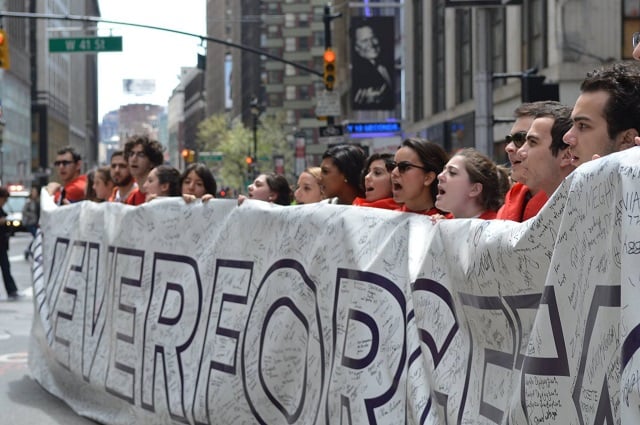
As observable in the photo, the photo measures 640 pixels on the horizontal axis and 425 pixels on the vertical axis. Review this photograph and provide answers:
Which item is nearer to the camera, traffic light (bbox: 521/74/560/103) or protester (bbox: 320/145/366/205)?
protester (bbox: 320/145/366/205)

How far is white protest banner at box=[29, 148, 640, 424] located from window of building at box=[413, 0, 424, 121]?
35.6 meters

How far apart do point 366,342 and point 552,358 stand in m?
1.79

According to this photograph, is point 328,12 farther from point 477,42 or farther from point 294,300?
point 294,300

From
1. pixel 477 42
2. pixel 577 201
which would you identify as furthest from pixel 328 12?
pixel 577 201

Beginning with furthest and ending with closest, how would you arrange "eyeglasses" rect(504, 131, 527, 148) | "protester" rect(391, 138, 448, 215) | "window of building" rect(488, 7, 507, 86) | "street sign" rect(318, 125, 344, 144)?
"window of building" rect(488, 7, 507, 86), "street sign" rect(318, 125, 344, 144), "protester" rect(391, 138, 448, 215), "eyeglasses" rect(504, 131, 527, 148)

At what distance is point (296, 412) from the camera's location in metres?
6.36

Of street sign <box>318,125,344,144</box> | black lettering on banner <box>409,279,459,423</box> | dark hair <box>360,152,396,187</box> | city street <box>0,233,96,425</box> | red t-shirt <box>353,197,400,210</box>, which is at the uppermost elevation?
street sign <box>318,125,344,144</box>

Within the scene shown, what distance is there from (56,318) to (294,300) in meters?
4.10

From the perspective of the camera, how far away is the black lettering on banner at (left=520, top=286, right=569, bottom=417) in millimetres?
3877

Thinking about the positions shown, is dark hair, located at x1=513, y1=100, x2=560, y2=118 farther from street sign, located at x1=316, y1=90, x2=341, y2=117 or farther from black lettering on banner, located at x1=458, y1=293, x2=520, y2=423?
street sign, located at x1=316, y1=90, x2=341, y2=117

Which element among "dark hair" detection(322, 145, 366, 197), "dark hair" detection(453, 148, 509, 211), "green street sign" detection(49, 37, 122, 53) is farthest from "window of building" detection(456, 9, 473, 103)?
"dark hair" detection(453, 148, 509, 211)

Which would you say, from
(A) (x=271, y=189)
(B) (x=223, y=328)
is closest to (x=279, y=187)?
(A) (x=271, y=189)

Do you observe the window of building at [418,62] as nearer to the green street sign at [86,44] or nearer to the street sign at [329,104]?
the green street sign at [86,44]

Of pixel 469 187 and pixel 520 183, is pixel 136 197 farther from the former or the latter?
pixel 520 183
